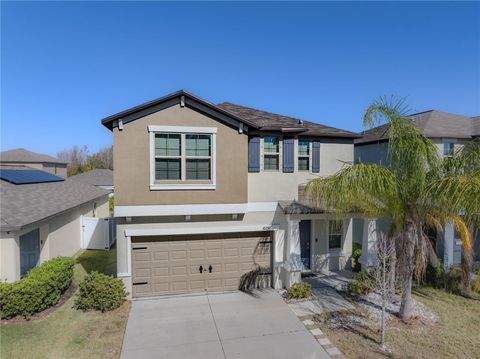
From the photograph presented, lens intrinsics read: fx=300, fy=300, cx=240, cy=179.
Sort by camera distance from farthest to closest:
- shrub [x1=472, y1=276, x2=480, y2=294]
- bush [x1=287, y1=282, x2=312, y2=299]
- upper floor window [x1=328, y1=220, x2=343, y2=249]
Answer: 1. upper floor window [x1=328, y1=220, x2=343, y2=249]
2. shrub [x1=472, y1=276, x2=480, y2=294]
3. bush [x1=287, y1=282, x2=312, y2=299]

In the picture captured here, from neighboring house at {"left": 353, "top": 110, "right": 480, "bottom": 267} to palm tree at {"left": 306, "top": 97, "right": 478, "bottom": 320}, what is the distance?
3036 mm

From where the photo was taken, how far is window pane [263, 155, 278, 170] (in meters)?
11.6

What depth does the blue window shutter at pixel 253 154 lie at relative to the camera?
11.2 metres

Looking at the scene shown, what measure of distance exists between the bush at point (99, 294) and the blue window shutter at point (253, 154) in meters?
6.12

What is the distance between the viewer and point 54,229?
1351 centimetres

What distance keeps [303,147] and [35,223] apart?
10191 millimetres

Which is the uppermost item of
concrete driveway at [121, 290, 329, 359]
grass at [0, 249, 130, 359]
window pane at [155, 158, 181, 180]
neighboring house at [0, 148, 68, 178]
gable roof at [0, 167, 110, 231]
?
neighboring house at [0, 148, 68, 178]

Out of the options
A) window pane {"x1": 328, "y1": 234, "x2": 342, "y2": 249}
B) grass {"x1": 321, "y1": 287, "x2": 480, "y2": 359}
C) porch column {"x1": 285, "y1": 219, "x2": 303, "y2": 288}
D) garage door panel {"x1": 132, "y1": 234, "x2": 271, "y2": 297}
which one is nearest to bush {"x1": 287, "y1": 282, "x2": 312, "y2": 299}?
porch column {"x1": 285, "y1": 219, "x2": 303, "y2": 288}

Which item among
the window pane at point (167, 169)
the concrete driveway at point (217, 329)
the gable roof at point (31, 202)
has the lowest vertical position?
the concrete driveway at point (217, 329)

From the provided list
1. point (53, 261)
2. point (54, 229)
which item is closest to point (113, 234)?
point (54, 229)

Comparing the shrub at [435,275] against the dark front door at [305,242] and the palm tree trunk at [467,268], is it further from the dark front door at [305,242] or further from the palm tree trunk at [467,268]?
the dark front door at [305,242]

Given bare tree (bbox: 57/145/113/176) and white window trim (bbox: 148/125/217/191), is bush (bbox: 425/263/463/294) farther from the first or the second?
bare tree (bbox: 57/145/113/176)

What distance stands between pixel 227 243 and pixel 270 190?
2577mm

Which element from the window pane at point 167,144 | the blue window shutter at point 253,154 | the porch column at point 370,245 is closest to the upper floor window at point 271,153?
the blue window shutter at point 253,154
